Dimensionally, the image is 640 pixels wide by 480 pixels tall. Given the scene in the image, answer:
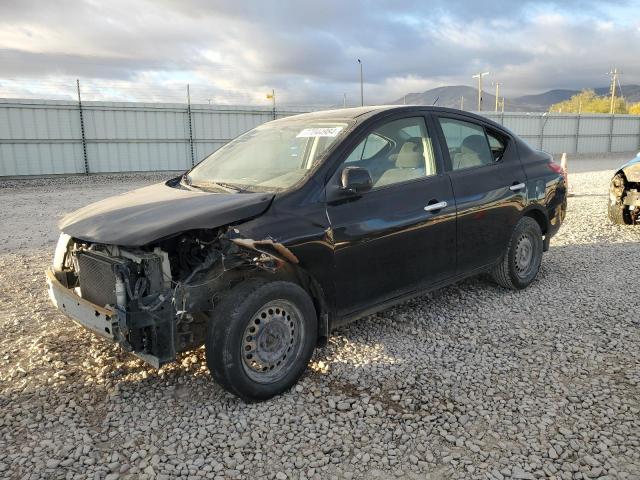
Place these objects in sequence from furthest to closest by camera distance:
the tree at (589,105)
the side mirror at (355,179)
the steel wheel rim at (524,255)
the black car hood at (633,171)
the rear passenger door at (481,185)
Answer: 1. the tree at (589,105)
2. the black car hood at (633,171)
3. the steel wheel rim at (524,255)
4. the rear passenger door at (481,185)
5. the side mirror at (355,179)

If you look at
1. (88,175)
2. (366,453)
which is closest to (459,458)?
(366,453)

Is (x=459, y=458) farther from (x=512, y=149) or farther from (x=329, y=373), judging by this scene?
(x=512, y=149)

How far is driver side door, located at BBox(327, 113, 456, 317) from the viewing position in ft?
11.2

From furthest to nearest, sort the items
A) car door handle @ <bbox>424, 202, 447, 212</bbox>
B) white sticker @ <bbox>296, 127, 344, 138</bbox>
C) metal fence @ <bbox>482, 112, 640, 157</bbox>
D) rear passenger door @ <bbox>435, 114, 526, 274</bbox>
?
metal fence @ <bbox>482, 112, 640, 157</bbox> < rear passenger door @ <bbox>435, 114, 526, 274</bbox> < car door handle @ <bbox>424, 202, 447, 212</bbox> < white sticker @ <bbox>296, 127, 344, 138</bbox>

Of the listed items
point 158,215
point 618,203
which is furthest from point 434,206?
point 618,203

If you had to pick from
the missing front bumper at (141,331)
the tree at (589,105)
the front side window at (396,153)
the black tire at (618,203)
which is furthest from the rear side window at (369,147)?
the tree at (589,105)

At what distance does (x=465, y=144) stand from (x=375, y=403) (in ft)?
8.20

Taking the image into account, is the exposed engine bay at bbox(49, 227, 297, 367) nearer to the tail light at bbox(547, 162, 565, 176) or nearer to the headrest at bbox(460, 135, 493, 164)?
the headrest at bbox(460, 135, 493, 164)

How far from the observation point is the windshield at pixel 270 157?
3553 mm

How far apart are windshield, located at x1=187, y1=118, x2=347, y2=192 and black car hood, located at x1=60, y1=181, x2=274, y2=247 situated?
0.29m

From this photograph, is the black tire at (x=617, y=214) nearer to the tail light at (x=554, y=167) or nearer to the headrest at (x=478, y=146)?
the tail light at (x=554, y=167)

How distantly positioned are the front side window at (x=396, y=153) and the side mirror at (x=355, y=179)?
211 mm

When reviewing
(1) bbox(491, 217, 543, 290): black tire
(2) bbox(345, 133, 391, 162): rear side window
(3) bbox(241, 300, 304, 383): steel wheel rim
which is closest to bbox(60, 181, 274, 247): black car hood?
(3) bbox(241, 300, 304, 383): steel wheel rim

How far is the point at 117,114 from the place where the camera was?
18.9 m
